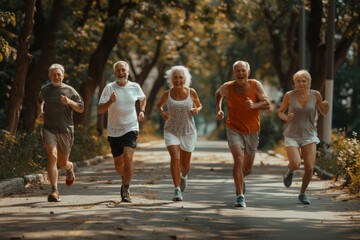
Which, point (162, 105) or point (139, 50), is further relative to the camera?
point (139, 50)

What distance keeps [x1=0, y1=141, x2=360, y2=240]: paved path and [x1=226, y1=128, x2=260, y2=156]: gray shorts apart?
0.84m

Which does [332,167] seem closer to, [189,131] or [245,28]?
[189,131]

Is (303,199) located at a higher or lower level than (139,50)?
lower

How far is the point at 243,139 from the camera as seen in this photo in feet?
44.5

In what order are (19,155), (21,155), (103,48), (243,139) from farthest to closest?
(103,48), (21,155), (19,155), (243,139)

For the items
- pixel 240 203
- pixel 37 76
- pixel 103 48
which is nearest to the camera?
pixel 240 203

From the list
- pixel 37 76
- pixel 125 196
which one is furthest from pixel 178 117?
pixel 37 76

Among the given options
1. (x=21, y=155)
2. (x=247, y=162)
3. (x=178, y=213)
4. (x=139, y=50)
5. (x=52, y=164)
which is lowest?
(x=178, y=213)

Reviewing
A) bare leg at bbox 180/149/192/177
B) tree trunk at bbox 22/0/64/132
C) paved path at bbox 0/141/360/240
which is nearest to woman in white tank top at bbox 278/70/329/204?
paved path at bbox 0/141/360/240

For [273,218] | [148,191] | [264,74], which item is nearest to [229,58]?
[264,74]

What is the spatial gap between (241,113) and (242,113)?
1 centimetres

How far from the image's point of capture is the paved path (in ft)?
32.8

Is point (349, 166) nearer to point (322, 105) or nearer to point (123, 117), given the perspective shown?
point (322, 105)

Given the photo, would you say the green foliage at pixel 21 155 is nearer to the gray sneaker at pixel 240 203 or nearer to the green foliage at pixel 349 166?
the gray sneaker at pixel 240 203
